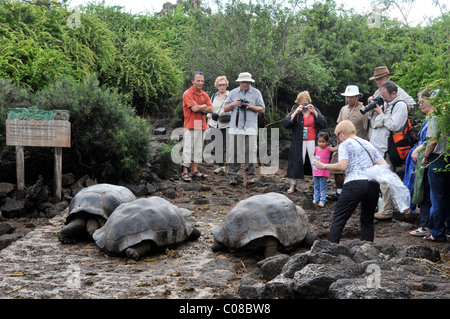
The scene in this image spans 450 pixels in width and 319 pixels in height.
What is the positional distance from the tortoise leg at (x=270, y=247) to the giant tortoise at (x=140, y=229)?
3.61 ft

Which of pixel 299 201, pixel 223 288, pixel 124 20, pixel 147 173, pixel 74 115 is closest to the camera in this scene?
pixel 223 288

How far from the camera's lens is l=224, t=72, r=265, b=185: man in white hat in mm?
9430

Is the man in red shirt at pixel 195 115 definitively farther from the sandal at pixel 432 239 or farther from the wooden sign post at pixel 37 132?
the sandal at pixel 432 239

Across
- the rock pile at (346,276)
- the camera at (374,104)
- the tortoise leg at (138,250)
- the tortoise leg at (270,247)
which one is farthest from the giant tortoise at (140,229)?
the camera at (374,104)

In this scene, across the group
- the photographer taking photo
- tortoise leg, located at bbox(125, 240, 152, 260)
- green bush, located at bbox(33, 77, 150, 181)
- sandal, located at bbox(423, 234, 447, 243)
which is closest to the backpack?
the photographer taking photo

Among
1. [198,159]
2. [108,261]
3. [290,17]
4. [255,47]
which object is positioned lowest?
[108,261]

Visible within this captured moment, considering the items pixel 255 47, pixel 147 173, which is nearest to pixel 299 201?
pixel 147 173

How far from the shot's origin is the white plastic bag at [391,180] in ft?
17.2

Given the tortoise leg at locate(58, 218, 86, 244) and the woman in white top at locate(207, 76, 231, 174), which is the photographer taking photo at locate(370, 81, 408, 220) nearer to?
the woman in white top at locate(207, 76, 231, 174)

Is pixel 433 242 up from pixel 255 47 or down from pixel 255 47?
down

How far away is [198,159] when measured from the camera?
1041 centimetres
